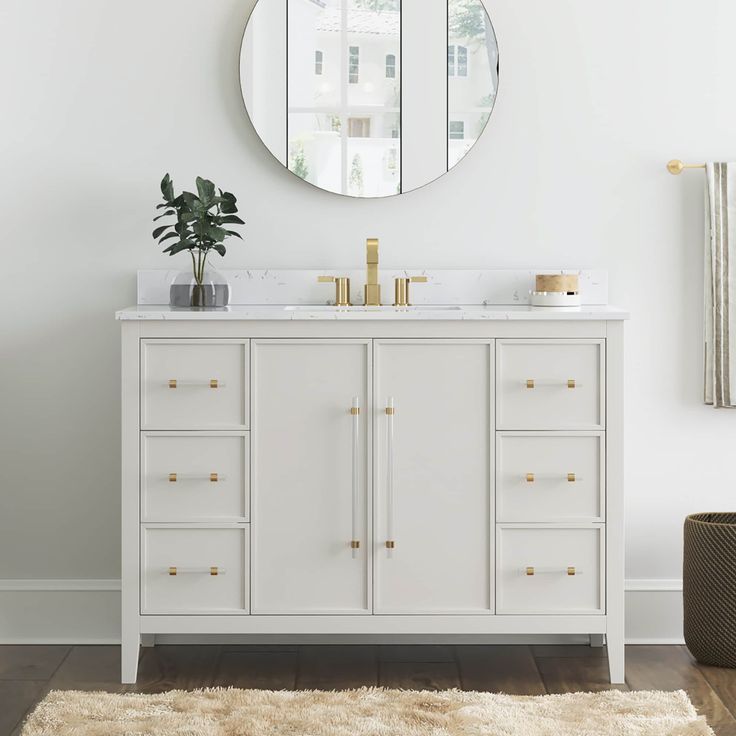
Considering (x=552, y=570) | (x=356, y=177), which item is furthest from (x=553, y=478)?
(x=356, y=177)

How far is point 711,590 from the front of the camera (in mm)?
2529

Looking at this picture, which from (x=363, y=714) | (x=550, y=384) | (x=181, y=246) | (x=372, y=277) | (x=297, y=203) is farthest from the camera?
(x=297, y=203)

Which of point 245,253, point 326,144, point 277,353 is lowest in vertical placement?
point 277,353

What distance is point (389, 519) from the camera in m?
2.37

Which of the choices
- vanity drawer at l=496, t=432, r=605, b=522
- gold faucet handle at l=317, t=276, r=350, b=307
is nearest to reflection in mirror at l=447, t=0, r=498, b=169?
gold faucet handle at l=317, t=276, r=350, b=307

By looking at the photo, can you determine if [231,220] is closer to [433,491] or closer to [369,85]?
[369,85]

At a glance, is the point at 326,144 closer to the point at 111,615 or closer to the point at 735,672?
the point at 111,615

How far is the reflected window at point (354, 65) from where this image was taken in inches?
107

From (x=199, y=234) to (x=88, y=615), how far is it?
44.8 inches

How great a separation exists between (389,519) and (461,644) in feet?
1.90

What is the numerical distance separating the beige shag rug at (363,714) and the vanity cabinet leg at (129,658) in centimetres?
9

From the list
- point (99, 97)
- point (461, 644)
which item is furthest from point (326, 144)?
point (461, 644)

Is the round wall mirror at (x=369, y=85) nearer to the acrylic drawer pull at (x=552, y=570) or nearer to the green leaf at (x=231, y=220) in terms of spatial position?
the green leaf at (x=231, y=220)

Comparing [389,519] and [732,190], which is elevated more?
[732,190]
